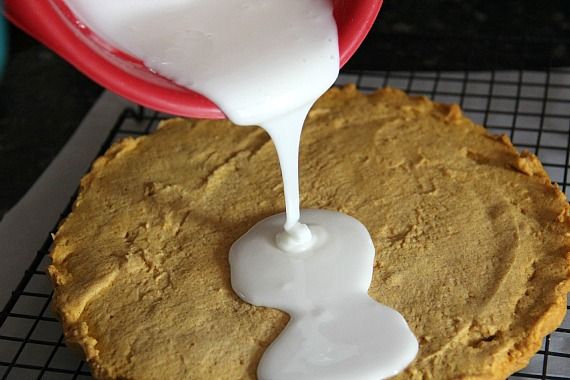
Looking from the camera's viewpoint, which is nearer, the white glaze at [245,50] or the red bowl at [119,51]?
the red bowl at [119,51]

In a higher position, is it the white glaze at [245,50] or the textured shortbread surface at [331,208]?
the white glaze at [245,50]

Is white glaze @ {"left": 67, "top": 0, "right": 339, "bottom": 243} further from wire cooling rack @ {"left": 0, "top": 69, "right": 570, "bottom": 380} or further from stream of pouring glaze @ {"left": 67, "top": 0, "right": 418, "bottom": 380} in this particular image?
wire cooling rack @ {"left": 0, "top": 69, "right": 570, "bottom": 380}

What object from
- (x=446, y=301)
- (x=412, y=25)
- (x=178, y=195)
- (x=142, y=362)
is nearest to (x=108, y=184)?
(x=178, y=195)

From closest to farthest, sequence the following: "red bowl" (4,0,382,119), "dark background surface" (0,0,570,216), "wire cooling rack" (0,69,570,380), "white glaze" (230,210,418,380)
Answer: "red bowl" (4,0,382,119) → "white glaze" (230,210,418,380) → "wire cooling rack" (0,69,570,380) → "dark background surface" (0,0,570,216)

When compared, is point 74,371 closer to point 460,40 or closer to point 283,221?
point 283,221

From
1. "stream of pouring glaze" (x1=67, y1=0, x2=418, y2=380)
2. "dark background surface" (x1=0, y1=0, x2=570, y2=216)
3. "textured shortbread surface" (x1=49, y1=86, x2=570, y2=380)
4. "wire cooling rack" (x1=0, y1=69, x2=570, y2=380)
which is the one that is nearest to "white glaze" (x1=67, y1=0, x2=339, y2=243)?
"stream of pouring glaze" (x1=67, y1=0, x2=418, y2=380)

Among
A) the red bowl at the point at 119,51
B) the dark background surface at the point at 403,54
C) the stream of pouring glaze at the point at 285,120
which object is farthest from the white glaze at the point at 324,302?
the dark background surface at the point at 403,54

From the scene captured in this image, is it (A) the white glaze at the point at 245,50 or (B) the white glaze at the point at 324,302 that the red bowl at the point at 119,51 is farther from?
(B) the white glaze at the point at 324,302
